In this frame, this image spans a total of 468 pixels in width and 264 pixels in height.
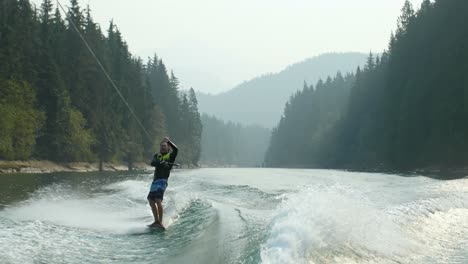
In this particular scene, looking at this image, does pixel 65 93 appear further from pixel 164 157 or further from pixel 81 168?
pixel 164 157

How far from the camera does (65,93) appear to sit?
60000 mm

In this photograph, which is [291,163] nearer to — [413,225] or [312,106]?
[312,106]

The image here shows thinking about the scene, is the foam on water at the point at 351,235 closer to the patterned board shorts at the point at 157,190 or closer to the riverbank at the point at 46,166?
the patterned board shorts at the point at 157,190

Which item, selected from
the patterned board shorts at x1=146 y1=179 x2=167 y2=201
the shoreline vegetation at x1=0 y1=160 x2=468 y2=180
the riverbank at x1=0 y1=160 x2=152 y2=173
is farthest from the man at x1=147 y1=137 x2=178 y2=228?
the riverbank at x1=0 y1=160 x2=152 y2=173

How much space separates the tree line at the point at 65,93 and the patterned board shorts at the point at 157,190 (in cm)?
3541

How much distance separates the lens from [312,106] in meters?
179

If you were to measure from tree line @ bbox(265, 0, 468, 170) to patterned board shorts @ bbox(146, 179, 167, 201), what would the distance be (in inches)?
1927

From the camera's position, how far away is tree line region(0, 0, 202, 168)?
51312 mm

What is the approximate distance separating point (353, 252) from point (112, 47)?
88805 mm

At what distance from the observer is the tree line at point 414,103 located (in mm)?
61969

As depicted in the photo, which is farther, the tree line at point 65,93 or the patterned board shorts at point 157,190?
the tree line at point 65,93

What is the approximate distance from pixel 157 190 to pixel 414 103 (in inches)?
2474

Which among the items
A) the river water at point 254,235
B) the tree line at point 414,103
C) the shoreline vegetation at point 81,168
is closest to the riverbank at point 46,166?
the shoreline vegetation at point 81,168

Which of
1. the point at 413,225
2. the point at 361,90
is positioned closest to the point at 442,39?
the point at 361,90
